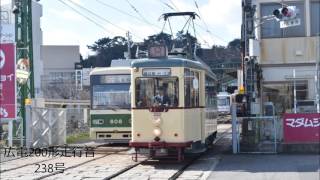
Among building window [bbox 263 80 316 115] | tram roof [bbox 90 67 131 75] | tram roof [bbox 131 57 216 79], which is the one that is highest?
tram roof [bbox 90 67 131 75]

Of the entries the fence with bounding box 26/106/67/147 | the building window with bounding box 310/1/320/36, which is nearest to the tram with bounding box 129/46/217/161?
the fence with bounding box 26/106/67/147

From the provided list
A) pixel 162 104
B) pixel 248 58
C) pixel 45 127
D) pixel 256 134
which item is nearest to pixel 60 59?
pixel 45 127

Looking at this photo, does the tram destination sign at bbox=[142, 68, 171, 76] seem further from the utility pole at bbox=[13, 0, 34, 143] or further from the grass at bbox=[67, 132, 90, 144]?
the grass at bbox=[67, 132, 90, 144]

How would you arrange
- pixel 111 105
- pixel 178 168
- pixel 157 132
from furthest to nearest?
pixel 111 105, pixel 157 132, pixel 178 168

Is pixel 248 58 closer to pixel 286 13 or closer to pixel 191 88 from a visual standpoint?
pixel 286 13

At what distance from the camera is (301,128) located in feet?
62.0

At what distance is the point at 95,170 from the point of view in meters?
15.2

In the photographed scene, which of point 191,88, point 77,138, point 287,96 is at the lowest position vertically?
point 77,138

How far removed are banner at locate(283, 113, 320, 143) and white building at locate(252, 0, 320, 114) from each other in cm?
612

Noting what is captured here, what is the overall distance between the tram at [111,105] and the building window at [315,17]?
26.9 feet

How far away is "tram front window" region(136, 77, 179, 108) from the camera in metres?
16.7

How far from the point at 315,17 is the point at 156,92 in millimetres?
11133

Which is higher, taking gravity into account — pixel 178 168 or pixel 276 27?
pixel 276 27

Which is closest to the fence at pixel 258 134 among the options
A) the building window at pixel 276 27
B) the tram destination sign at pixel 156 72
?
the tram destination sign at pixel 156 72
